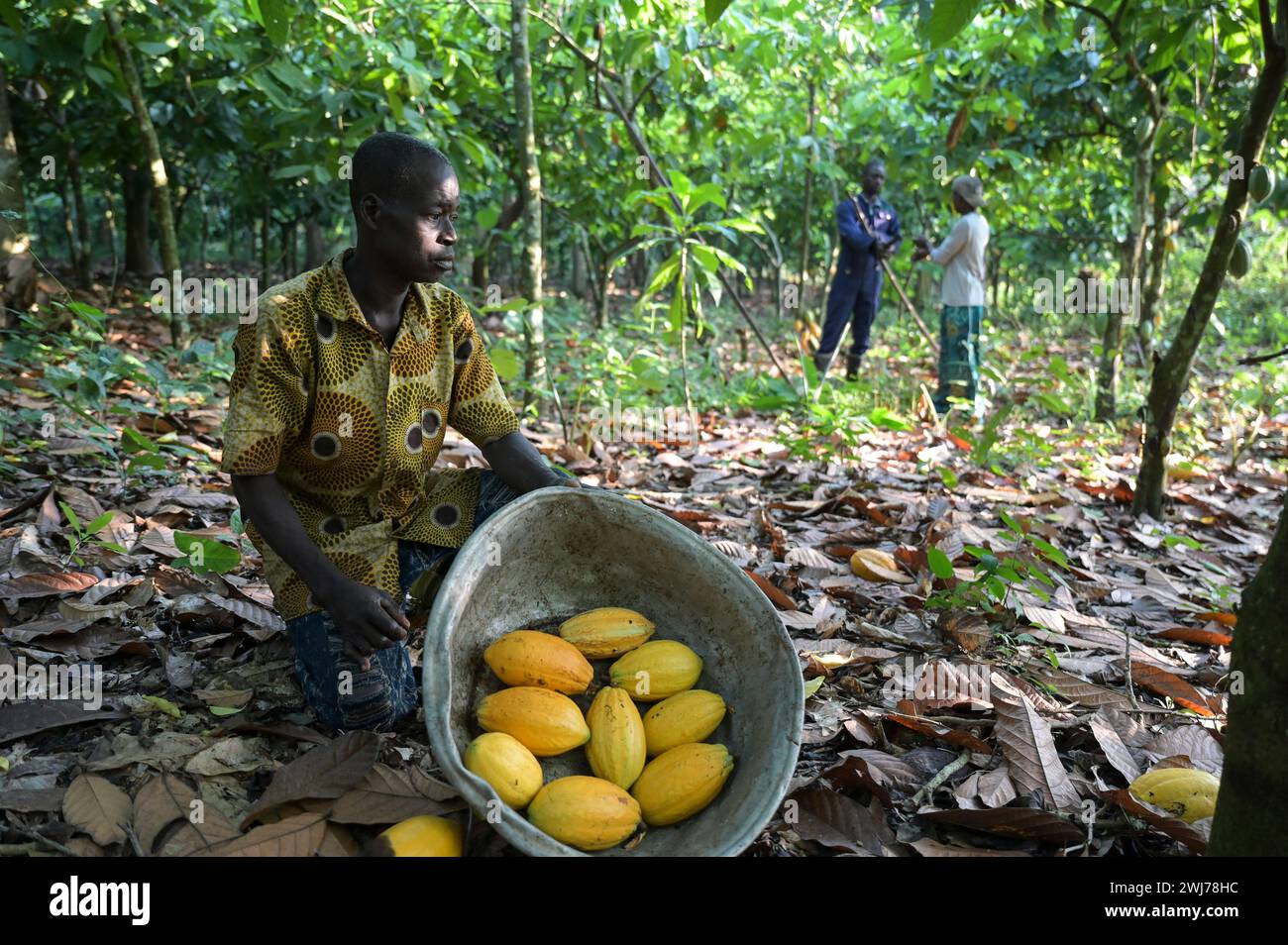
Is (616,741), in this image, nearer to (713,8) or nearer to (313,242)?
(713,8)

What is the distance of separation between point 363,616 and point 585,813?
45 centimetres

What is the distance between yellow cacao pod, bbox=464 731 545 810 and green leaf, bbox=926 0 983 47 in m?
1.14

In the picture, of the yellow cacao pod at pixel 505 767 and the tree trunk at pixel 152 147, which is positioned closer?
the yellow cacao pod at pixel 505 767

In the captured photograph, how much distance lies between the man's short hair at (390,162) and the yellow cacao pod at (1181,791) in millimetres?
1481

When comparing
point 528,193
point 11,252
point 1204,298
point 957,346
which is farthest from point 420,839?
point 957,346

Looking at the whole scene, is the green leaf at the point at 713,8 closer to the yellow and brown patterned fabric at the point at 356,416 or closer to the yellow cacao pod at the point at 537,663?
the yellow and brown patterned fabric at the point at 356,416

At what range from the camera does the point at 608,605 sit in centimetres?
173

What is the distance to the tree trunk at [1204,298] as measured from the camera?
8.13 feet

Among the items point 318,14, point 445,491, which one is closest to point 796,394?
point 318,14

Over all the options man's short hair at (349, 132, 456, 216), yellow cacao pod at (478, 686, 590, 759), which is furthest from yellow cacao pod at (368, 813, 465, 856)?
man's short hair at (349, 132, 456, 216)

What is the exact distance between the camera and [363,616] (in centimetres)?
141

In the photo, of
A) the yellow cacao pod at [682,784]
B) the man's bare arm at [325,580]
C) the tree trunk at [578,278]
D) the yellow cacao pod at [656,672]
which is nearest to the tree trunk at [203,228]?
the tree trunk at [578,278]

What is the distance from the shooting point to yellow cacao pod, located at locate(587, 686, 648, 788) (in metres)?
1.38
